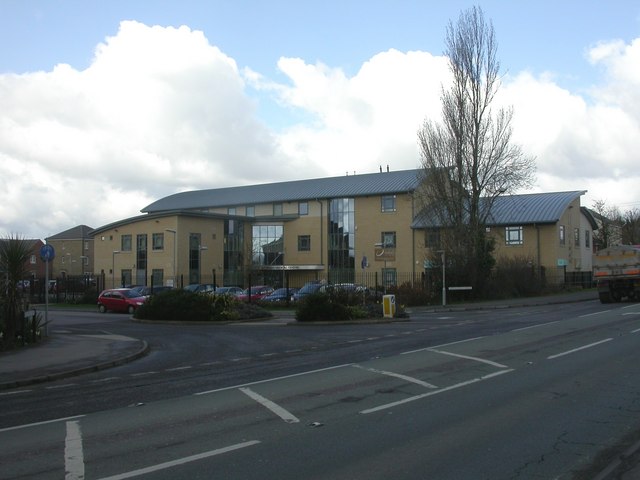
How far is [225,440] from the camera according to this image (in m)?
6.85

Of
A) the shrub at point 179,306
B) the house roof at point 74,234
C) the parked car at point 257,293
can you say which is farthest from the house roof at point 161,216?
the house roof at point 74,234

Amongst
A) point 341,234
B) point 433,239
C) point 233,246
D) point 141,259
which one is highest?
point 341,234

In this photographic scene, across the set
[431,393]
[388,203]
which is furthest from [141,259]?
[431,393]

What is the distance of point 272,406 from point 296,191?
204ft

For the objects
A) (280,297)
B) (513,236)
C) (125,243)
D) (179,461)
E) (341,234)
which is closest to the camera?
(179,461)

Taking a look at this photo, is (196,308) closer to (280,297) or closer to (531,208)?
(280,297)

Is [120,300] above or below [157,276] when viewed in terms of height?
below

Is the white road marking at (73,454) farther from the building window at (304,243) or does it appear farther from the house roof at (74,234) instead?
the house roof at (74,234)

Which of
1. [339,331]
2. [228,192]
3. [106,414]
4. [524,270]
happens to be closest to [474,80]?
[524,270]

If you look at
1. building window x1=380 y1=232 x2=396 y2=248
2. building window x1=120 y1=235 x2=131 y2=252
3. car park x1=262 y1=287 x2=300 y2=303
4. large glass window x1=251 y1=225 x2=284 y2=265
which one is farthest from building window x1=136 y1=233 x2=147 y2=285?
car park x1=262 y1=287 x2=300 y2=303

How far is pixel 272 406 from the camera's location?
8695 mm

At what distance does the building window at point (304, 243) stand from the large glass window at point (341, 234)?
9.15ft

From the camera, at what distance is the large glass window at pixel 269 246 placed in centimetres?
6881

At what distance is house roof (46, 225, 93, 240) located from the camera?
101688 millimetres
